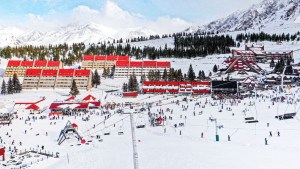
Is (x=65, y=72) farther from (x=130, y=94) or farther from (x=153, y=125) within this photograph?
(x=153, y=125)

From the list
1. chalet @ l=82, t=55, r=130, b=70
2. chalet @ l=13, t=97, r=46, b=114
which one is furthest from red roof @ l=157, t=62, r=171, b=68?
chalet @ l=13, t=97, r=46, b=114

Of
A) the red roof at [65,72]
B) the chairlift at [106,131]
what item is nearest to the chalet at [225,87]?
the chairlift at [106,131]

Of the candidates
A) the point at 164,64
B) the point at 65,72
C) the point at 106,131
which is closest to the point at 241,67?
the point at 164,64

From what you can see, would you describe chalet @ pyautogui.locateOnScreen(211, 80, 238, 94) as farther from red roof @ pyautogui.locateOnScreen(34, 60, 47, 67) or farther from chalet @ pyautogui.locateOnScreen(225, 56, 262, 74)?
red roof @ pyautogui.locateOnScreen(34, 60, 47, 67)

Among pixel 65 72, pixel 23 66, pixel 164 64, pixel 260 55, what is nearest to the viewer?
pixel 65 72

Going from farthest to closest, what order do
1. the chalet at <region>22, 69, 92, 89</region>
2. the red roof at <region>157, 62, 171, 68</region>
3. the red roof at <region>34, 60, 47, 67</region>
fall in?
the red roof at <region>34, 60, 47, 67</region> < the red roof at <region>157, 62, 171, 68</region> < the chalet at <region>22, 69, 92, 89</region>

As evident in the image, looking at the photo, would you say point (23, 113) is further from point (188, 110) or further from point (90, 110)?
point (188, 110)

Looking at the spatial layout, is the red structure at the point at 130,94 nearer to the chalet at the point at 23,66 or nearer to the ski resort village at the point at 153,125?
the ski resort village at the point at 153,125

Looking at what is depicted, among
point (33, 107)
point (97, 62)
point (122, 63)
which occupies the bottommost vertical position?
point (33, 107)
